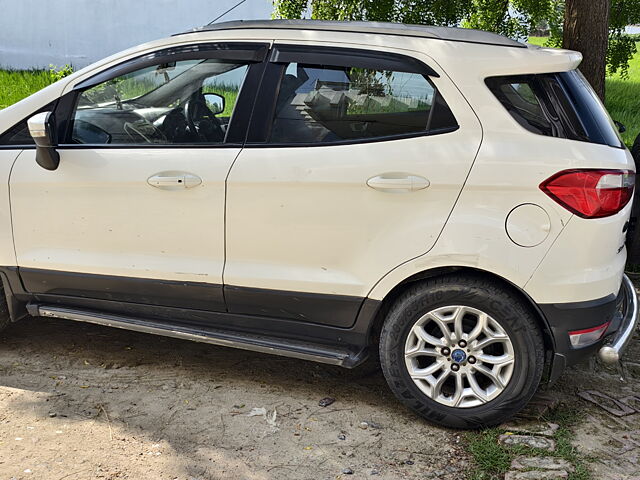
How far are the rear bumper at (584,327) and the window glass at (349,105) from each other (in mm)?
962

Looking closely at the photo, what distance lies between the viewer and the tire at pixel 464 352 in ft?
11.6

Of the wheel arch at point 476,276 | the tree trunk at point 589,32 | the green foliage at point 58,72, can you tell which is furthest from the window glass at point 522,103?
the green foliage at point 58,72

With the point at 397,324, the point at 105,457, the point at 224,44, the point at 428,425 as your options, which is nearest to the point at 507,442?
the point at 428,425

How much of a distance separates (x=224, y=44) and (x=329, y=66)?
59 cm

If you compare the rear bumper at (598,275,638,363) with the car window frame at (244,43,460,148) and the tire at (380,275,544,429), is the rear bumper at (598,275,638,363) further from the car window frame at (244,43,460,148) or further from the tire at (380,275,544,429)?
the car window frame at (244,43,460,148)

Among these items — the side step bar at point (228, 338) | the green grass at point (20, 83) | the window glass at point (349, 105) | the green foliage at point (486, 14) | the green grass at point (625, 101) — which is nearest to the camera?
the window glass at point (349, 105)

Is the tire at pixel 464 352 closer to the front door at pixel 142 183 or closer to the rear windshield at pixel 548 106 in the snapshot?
the rear windshield at pixel 548 106

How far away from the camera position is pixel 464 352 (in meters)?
3.62

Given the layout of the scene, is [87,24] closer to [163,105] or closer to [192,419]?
[163,105]

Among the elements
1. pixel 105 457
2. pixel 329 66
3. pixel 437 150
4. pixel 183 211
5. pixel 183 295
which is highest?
pixel 329 66

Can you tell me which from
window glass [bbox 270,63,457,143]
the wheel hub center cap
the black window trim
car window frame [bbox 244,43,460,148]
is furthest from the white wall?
the wheel hub center cap

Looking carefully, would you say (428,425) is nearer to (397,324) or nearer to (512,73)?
(397,324)

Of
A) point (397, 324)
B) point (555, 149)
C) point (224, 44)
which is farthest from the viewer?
point (224, 44)

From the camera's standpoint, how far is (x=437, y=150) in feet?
11.5
